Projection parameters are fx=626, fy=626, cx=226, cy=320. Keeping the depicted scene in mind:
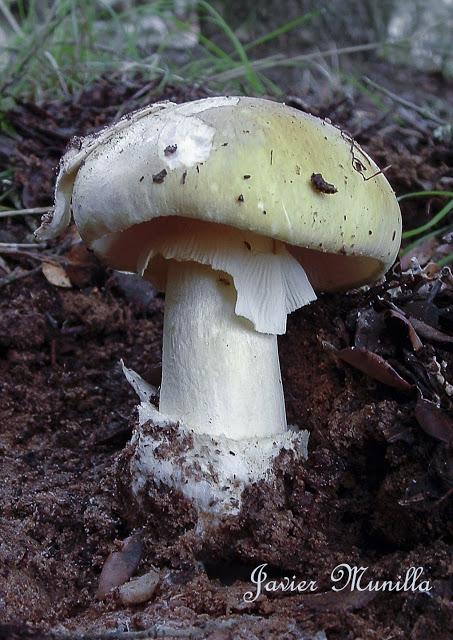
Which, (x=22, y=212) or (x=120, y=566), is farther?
(x=22, y=212)

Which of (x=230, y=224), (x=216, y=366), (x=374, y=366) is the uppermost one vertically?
(x=230, y=224)

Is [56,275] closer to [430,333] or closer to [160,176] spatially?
[160,176]

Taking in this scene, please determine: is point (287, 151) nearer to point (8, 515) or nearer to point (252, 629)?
point (252, 629)

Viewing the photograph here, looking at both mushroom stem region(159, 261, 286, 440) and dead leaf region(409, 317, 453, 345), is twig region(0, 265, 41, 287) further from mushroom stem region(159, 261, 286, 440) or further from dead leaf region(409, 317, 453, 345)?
dead leaf region(409, 317, 453, 345)

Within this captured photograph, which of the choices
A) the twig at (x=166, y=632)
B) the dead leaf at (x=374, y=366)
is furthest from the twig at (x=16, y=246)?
the twig at (x=166, y=632)

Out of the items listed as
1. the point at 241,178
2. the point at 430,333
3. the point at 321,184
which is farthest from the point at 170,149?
the point at 430,333

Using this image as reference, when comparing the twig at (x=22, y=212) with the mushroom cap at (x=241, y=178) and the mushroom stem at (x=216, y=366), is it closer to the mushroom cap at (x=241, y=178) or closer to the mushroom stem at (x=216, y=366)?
the mushroom cap at (x=241, y=178)
